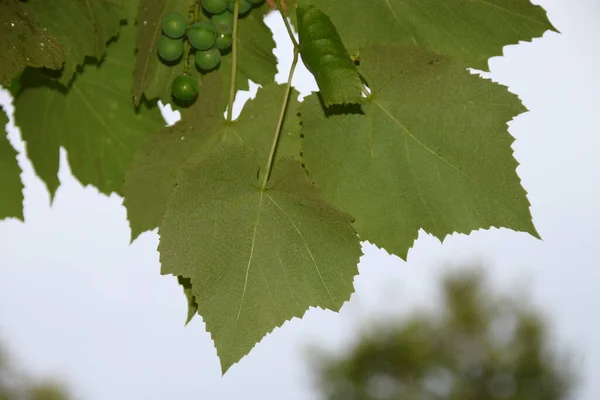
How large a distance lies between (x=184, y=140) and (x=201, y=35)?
0.07m

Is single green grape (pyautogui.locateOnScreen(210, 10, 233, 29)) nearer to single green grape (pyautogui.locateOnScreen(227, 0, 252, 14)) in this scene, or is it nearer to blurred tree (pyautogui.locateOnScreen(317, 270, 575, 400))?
single green grape (pyautogui.locateOnScreen(227, 0, 252, 14))

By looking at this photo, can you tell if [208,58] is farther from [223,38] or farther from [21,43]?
[21,43]

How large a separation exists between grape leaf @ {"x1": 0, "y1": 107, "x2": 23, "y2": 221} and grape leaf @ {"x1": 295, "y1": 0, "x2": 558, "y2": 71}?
0.28m

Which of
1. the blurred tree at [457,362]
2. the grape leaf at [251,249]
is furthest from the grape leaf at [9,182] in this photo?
the blurred tree at [457,362]

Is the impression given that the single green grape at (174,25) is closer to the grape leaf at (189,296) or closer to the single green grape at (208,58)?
the single green grape at (208,58)

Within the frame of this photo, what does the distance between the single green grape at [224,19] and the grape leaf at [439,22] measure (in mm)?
60

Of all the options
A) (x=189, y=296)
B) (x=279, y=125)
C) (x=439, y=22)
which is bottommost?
(x=189, y=296)

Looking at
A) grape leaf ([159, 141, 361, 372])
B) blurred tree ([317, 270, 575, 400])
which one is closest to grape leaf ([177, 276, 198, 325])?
grape leaf ([159, 141, 361, 372])

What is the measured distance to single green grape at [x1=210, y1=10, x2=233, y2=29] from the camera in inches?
20.7

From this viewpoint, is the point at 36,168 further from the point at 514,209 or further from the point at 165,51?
the point at 514,209

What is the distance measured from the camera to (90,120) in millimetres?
650

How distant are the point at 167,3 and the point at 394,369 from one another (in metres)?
10.8

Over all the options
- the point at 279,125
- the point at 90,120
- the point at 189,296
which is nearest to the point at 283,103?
the point at 279,125

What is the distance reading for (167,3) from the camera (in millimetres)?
532
